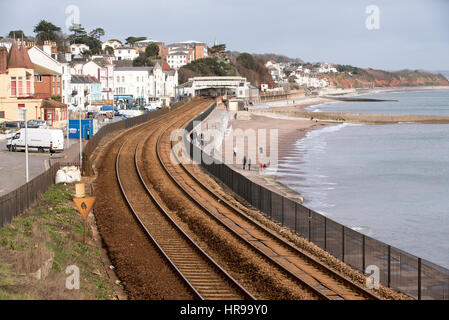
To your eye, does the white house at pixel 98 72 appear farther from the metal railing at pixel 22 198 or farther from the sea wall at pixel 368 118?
the metal railing at pixel 22 198

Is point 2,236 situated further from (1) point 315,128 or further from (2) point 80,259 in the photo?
(1) point 315,128

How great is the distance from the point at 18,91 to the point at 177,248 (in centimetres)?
5230

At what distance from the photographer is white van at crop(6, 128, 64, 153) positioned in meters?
45.2

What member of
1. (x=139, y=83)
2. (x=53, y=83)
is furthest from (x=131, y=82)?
(x=53, y=83)

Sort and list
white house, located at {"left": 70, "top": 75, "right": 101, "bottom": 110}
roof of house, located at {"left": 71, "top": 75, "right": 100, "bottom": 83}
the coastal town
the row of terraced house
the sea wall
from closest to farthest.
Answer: the coastal town
the row of terraced house
white house, located at {"left": 70, "top": 75, "right": 101, "bottom": 110}
roof of house, located at {"left": 71, "top": 75, "right": 100, "bottom": 83}
the sea wall

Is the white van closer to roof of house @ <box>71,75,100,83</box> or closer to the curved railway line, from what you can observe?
the curved railway line

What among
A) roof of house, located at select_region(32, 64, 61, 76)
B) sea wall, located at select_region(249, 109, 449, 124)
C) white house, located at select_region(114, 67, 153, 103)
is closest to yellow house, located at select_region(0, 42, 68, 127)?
roof of house, located at select_region(32, 64, 61, 76)

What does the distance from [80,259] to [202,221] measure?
8.35 meters

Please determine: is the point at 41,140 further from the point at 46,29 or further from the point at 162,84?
the point at 46,29

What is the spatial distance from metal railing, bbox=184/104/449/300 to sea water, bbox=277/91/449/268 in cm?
586

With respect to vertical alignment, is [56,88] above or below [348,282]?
above
